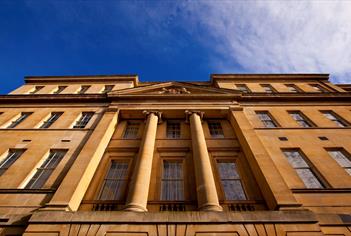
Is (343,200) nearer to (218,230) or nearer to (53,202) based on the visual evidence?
(218,230)

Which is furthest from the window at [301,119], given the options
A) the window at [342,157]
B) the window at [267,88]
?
the window at [267,88]

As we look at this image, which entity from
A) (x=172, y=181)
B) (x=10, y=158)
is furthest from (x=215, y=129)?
(x=10, y=158)

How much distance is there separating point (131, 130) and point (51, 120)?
7.48 metres

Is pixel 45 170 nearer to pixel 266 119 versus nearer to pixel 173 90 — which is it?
pixel 173 90

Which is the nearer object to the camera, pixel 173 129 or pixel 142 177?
pixel 142 177

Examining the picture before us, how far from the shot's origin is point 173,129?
1962cm

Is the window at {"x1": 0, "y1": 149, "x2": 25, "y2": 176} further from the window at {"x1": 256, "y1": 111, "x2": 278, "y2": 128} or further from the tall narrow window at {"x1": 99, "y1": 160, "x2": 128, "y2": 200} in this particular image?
the window at {"x1": 256, "y1": 111, "x2": 278, "y2": 128}

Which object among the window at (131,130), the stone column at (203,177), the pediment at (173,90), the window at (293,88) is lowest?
the stone column at (203,177)

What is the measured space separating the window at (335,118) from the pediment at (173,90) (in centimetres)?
854

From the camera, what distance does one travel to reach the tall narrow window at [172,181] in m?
12.5

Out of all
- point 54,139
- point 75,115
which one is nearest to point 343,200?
point 54,139

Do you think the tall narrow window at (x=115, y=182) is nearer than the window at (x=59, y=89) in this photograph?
Yes

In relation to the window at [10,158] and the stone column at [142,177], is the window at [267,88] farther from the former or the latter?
the window at [10,158]

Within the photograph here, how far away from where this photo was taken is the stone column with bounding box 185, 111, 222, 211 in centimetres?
1029
